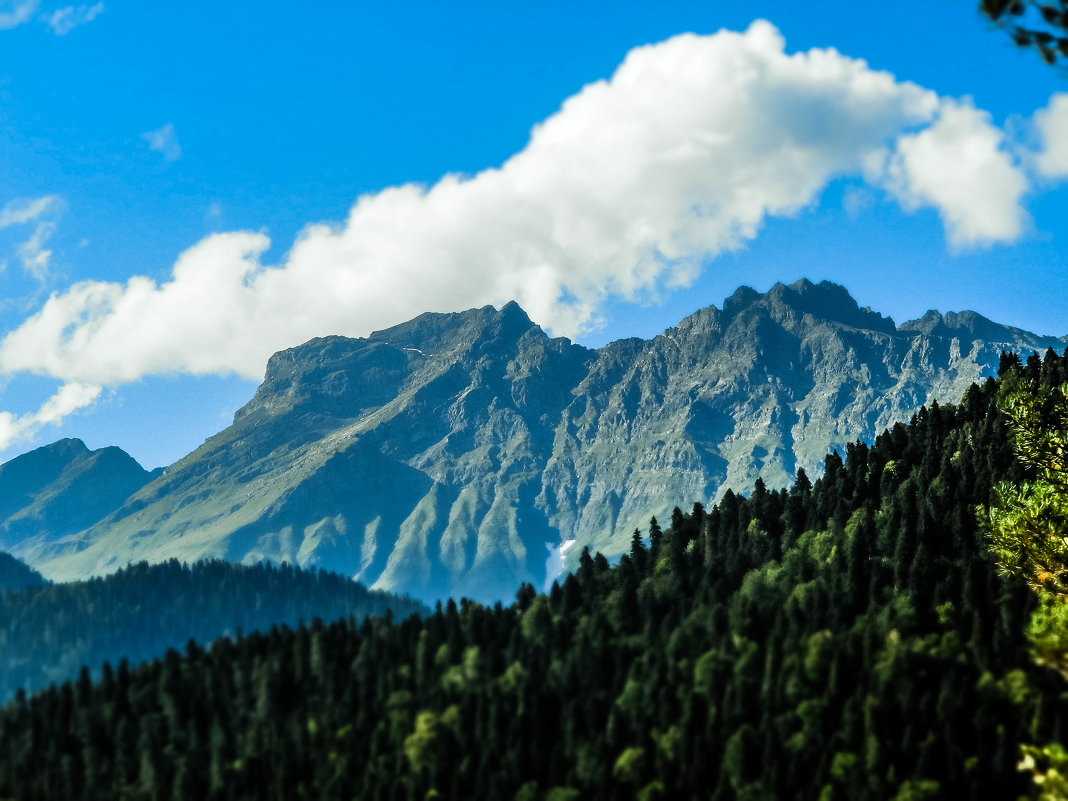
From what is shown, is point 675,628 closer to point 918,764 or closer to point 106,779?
point 918,764

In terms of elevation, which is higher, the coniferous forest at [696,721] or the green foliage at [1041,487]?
the green foliage at [1041,487]

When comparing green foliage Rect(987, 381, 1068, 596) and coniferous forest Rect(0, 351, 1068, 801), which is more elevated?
green foliage Rect(987, 381, 1068, 596)

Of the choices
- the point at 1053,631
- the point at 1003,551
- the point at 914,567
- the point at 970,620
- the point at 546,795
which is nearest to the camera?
the point at 1003,551

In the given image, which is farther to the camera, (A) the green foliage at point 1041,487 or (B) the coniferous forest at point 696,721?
(B) the coniferous forest at point 696,721

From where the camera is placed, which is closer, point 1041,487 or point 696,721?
point 1041,487

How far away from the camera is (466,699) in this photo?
7141 inches

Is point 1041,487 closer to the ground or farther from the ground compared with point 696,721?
farther from the ground

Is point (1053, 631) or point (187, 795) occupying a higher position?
point (1053, 631)

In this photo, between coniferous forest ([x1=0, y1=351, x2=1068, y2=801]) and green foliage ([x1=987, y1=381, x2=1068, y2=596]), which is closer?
green foliage ([x1=987, y1=381, x2=1068, y2=596])

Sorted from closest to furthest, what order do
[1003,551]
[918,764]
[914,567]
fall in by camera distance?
[1003,551] → [918,764] → [914,567]

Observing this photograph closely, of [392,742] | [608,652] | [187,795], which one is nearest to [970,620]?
[608,652]

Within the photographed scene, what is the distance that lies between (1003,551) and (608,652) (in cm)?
11160

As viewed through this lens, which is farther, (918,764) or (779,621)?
(779,621)

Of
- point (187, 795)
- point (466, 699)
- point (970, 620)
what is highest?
point (970, 620)
